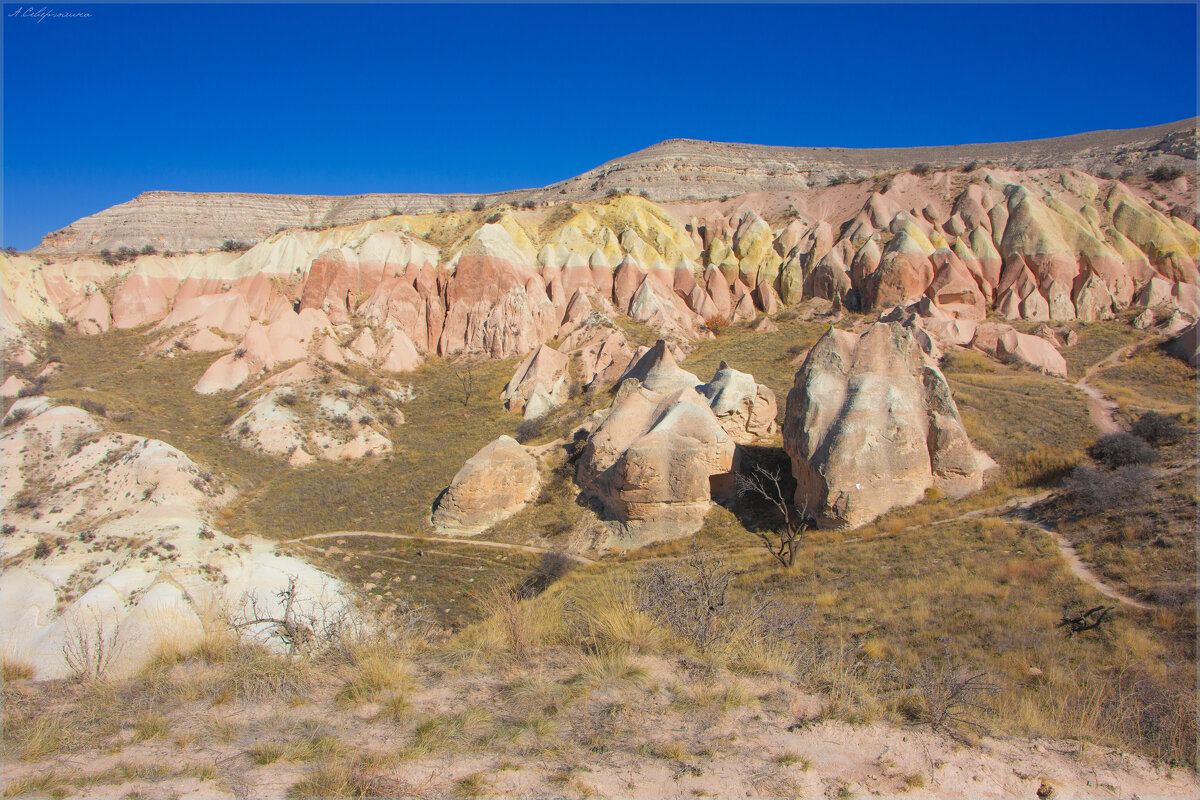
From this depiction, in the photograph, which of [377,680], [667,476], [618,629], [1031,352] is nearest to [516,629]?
[618,629]

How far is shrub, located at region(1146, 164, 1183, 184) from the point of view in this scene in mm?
46312

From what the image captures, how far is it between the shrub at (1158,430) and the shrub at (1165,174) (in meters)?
41.4

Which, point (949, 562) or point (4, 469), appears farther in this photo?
point (4, 469)

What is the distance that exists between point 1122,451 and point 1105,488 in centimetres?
326

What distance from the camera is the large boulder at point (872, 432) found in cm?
1628

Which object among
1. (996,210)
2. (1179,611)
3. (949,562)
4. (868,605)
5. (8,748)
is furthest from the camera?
(996,210)

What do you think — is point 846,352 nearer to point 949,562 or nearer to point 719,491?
point 719,491

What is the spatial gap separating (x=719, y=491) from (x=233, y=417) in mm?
22278

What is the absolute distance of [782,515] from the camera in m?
18.2

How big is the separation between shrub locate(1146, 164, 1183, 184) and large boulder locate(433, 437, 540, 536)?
5362 centimetres

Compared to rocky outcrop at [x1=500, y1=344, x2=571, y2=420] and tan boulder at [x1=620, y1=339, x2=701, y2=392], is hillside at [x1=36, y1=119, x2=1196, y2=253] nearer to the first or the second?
rocky outcrop at [x1=500, y1=344, x2=571, y2=420]

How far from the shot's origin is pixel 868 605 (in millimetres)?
11016

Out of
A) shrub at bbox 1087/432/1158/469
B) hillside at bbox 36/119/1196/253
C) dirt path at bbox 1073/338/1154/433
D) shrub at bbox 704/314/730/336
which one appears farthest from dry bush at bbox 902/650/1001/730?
hillside at bbox 36/119/1196/253

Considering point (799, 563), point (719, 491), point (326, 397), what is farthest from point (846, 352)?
point (326, 397)
